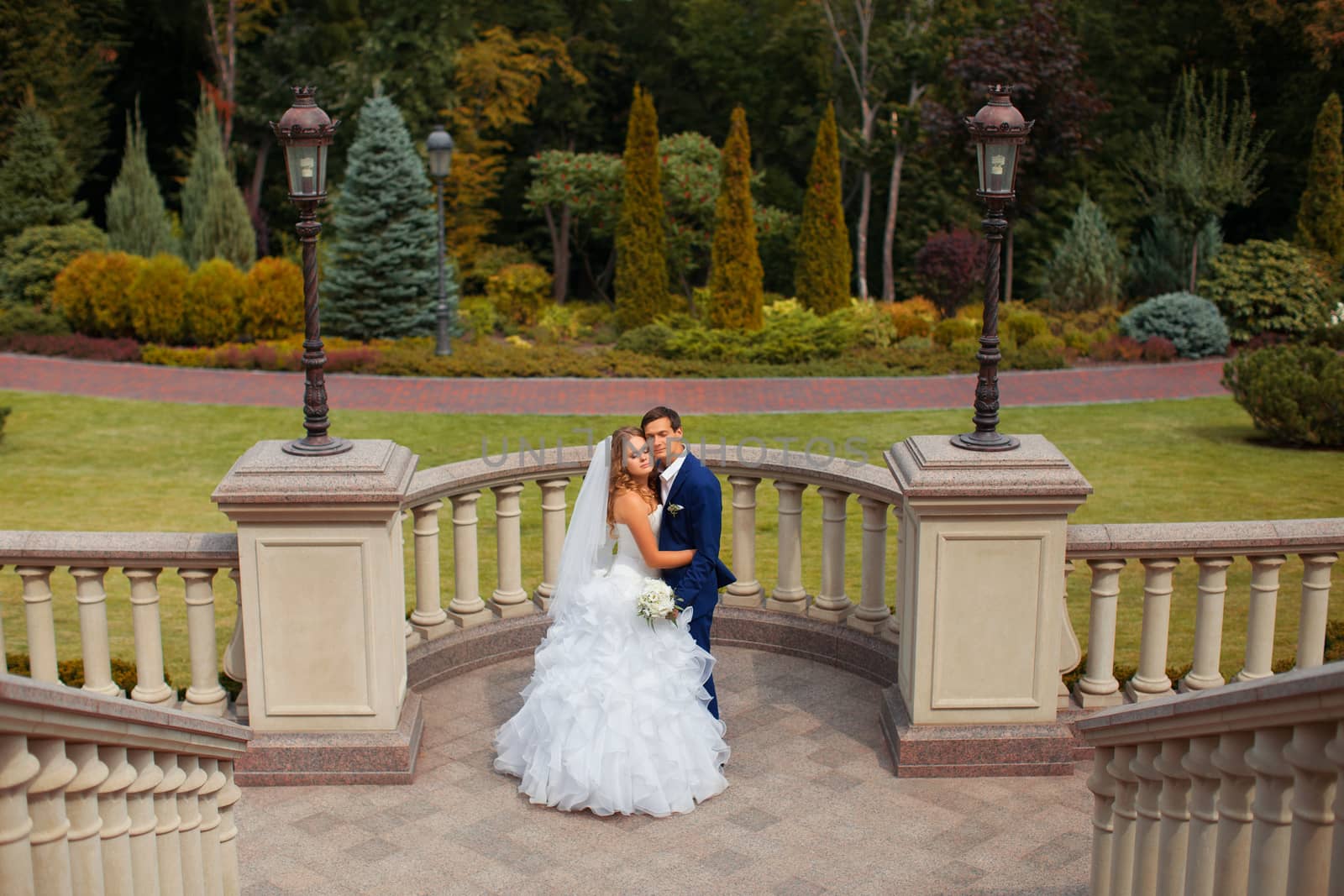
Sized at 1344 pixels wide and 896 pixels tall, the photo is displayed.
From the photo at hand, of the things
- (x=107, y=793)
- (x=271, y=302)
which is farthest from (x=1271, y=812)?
(x=271, y=302)

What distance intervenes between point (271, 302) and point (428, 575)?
55.6ft

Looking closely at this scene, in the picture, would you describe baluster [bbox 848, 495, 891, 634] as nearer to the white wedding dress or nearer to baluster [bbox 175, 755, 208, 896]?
the white wedding dress

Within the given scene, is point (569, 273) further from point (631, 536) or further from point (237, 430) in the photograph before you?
point (631, 536)

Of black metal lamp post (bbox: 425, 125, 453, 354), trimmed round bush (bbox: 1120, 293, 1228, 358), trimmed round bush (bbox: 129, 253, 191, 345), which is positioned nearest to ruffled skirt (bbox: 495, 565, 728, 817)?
black metal lamp post (bbox: 425, 125, 453, 354)

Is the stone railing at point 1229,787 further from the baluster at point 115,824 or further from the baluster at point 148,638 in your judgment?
the baluster at point 148,638

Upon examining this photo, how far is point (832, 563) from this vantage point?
7660 millimetres

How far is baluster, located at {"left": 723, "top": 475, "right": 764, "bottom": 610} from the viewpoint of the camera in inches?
309

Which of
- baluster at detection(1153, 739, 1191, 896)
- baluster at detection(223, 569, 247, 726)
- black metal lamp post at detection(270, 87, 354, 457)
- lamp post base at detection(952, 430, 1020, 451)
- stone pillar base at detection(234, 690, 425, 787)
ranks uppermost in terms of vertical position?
black metal lamp post at detection(270, 87, 354, 457)

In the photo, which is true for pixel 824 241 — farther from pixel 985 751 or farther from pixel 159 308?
pixel 985 751

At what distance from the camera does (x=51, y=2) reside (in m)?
29.9

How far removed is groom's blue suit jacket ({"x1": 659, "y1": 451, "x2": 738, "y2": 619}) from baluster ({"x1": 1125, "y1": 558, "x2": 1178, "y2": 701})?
1897 millimetres

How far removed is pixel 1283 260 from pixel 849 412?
35.0 ft

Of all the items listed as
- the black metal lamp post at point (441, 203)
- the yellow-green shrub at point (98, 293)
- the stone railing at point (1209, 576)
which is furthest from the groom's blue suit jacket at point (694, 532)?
the yellow-green shrub at point (98, 293)

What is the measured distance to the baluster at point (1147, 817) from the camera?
385 cm
